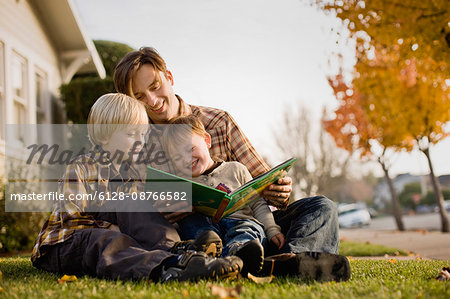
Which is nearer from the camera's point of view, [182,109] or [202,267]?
[202,267]

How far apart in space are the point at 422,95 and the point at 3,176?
36.2ft

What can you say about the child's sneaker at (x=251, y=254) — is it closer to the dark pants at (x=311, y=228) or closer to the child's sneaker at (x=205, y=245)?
the child's sneaker at (x=205, y=245)

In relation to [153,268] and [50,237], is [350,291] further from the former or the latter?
[50,237]

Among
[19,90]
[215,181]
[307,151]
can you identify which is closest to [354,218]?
[307,151]

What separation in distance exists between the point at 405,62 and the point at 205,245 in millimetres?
11006

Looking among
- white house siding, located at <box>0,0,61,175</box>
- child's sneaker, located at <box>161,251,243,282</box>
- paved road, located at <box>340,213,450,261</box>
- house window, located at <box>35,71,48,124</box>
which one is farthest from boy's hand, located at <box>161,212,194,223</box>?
house window, located at <box>35,71,48,124</box>

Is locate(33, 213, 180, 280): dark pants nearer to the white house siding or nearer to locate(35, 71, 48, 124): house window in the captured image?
the white house siding

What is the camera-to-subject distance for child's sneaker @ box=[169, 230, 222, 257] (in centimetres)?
245

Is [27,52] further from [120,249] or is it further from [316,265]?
[316,265]

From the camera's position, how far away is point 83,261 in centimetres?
265

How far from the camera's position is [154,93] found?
12.5ft

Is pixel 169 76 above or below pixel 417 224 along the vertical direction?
above

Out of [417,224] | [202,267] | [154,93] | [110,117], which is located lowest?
[417,224]

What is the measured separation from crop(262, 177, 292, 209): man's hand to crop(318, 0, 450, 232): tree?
436 cm
